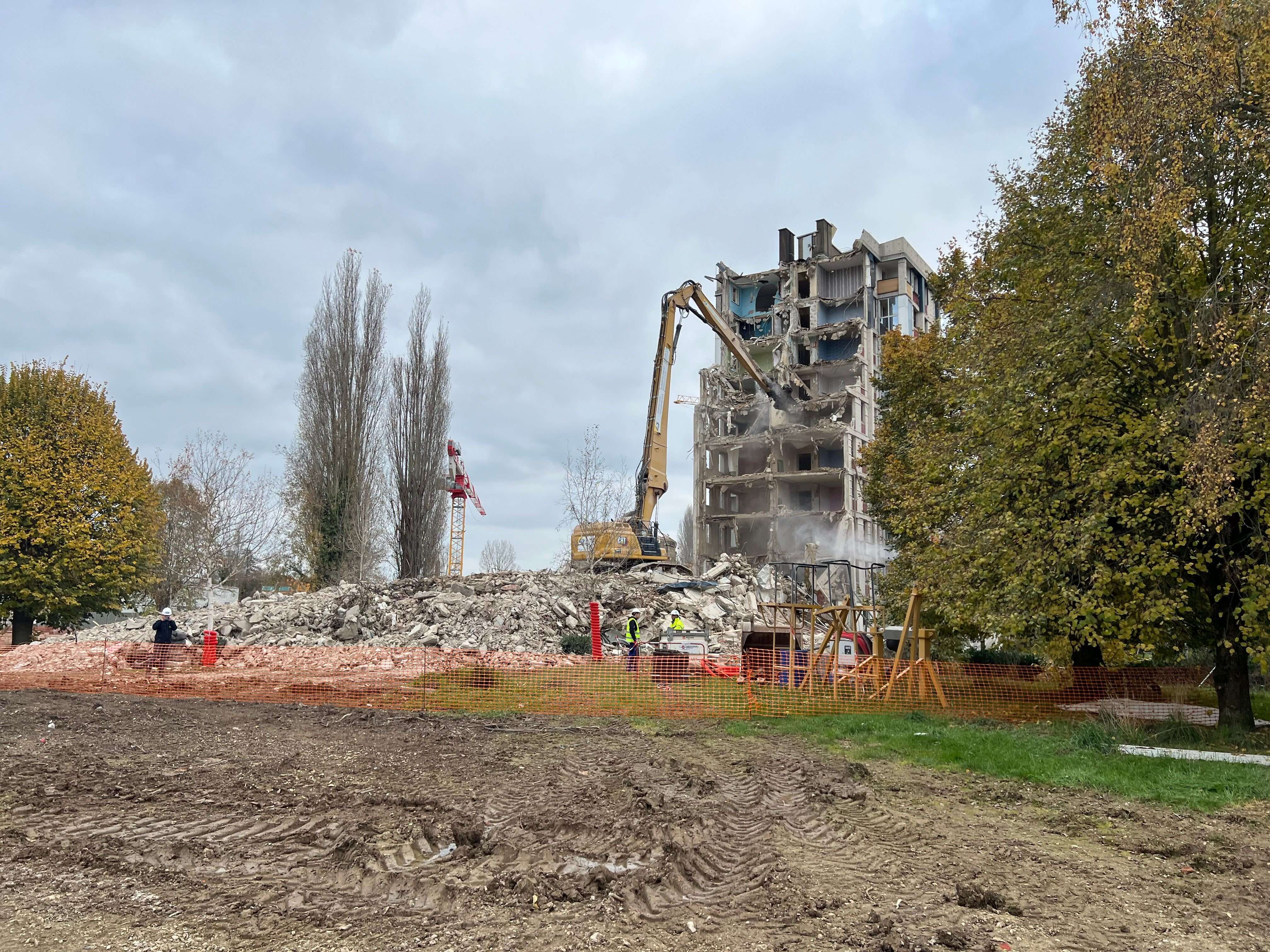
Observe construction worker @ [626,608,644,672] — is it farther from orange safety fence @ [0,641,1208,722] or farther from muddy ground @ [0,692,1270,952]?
muddy ground @ [0,692,1270,952]

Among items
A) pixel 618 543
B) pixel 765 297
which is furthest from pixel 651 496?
pixel 765 297

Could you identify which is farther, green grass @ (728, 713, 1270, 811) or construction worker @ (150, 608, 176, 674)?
construction worker @ (150, 608, 176, 674)

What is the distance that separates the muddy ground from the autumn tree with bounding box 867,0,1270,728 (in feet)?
12.2

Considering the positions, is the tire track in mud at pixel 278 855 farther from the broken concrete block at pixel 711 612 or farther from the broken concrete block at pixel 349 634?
the broken concrete block at pixel 711 612

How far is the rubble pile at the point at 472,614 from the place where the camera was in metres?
23.8

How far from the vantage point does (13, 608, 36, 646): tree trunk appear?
77.8ft

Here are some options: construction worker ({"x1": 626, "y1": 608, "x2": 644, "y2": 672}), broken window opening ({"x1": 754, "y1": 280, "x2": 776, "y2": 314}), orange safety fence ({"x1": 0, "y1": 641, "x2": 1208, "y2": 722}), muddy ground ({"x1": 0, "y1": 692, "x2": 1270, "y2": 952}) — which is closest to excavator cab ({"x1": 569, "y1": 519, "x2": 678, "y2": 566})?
construction worker ({"x1": 626, "y1": 608, "x2": 644, "y2": 672})

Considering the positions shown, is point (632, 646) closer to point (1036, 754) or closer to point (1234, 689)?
point (1036, 754)

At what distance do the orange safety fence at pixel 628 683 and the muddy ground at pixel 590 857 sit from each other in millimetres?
5197

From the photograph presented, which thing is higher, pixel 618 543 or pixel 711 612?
pixel 618 543

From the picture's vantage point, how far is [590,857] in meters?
5.73

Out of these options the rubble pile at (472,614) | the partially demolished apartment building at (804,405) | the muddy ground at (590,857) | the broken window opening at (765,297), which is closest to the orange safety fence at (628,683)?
the rubble pile at (472,614)

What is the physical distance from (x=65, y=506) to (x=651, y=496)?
63.7ft

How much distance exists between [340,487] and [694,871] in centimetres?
3172
